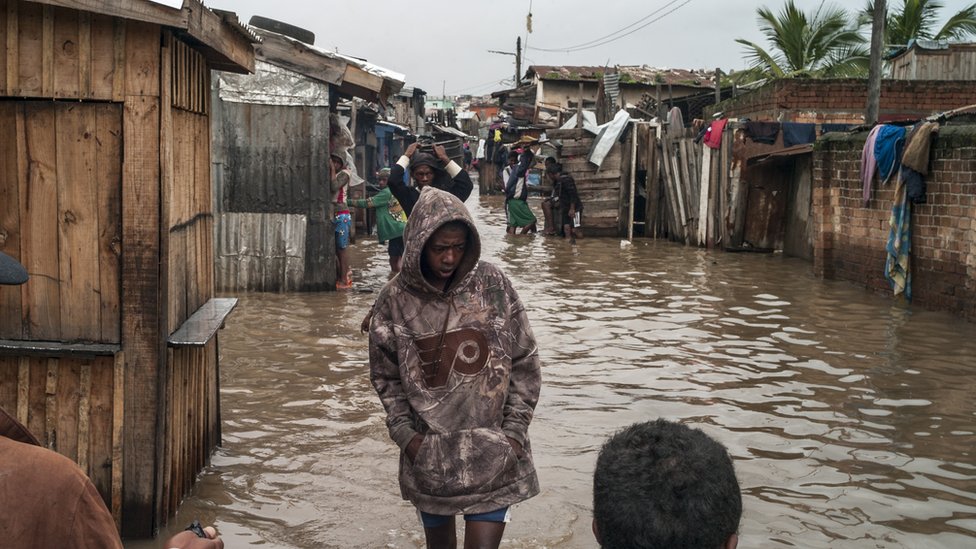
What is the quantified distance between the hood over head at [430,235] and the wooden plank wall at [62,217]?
149 centimetres

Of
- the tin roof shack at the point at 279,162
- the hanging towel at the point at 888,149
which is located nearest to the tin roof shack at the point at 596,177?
the hanging towel at the point at 888,149

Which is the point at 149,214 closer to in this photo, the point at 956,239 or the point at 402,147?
the point at 956,239

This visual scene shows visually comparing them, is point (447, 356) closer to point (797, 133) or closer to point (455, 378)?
point (455, 378)

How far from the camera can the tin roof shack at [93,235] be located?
4230 millimetres

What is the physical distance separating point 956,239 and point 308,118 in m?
6.89

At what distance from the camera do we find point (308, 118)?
37.2 feet

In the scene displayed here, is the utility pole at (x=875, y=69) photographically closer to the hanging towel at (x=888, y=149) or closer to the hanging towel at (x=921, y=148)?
the hanging towel at (x=888, y=149)

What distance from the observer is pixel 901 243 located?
11.1 meters

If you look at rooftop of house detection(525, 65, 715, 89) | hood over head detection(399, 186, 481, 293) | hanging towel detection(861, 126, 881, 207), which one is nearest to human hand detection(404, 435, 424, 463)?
hood over head detection(399, 186, 481, 293)

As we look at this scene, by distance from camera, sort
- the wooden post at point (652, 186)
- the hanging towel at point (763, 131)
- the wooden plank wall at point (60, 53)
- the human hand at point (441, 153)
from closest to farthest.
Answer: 1. the wooden plank wall at point (60, 53)
2. the human hand at point (441, 153)
3. the hanging towel at point (763, 131)
4. the wooden post at point (652, 186)

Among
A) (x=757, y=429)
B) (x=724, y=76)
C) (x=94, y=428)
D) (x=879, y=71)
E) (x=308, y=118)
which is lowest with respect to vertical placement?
(x=757, y=429)

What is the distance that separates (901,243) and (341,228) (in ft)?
20.3

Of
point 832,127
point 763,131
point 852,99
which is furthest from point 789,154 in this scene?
point 852,99

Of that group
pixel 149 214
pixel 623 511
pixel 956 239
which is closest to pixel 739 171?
pixel 956 239
